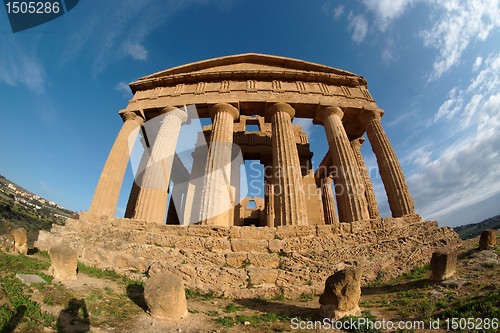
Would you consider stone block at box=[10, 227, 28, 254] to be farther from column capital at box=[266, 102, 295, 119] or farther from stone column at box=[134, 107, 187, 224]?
column capital at box=[266, 102, 295, 119]

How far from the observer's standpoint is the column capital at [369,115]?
1836 centimetres

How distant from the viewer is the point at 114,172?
16453 millimetres

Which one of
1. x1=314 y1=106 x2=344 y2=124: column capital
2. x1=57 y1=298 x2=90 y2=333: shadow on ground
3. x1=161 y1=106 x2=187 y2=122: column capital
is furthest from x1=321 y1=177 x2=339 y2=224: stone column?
x1=57 y1=298 x2=90 y2=333: shadow on ground

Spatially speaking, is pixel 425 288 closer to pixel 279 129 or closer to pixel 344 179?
pixel 344 179

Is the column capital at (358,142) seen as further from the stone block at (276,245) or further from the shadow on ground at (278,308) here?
the shadow on ground at (278,308)

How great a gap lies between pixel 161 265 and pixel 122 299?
2218mm

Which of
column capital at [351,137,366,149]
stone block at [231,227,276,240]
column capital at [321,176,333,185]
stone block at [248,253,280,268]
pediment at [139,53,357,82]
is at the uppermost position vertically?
pediment at [139,53,357,82]

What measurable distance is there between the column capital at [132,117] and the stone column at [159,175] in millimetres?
2331

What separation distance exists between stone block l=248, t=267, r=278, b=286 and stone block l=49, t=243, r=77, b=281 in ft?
17.5

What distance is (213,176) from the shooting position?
47.3 ft

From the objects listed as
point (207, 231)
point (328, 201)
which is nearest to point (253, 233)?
point (207, 231)

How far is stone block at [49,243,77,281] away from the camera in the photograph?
266 inches

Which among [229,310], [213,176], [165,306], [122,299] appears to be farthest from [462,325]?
[213,176]

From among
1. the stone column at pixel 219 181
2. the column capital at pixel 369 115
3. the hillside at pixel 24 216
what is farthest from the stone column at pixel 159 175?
the column capital at pixel 369 115
